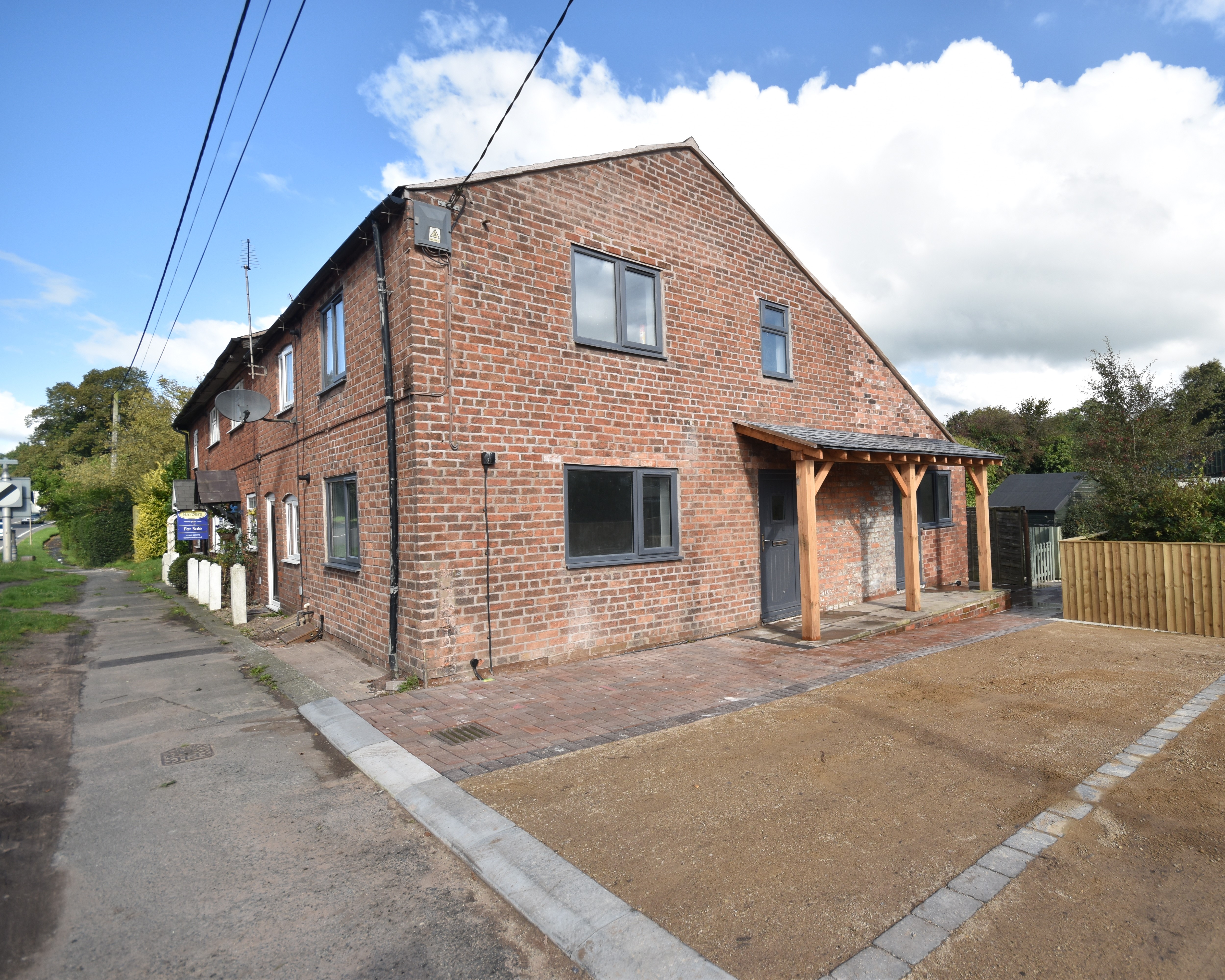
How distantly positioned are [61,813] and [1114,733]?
296 inches

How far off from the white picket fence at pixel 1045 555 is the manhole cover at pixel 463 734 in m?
15.0

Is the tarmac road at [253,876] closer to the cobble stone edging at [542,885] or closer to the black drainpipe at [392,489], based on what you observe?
the cobble stone edging at [542,885]

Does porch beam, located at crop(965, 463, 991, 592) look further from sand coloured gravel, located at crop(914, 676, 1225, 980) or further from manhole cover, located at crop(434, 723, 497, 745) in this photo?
manhole cover, located at crop(434, 723, 497, 745)

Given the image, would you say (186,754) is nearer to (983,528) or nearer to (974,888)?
(974,888)

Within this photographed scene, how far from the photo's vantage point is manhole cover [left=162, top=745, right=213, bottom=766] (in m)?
5.12

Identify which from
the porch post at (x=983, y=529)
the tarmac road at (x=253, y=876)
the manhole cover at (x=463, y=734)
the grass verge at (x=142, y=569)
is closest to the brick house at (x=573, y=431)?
the porch post at (x=983, y=529)

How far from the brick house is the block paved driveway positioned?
19.4 inches

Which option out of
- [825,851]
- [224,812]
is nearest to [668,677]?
[825,851]

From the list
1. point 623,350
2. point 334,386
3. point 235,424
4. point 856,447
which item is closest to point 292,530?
point 334,386

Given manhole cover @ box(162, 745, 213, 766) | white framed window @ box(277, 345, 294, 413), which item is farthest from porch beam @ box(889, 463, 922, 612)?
white framed window @ box(277, 345, 294, 413)

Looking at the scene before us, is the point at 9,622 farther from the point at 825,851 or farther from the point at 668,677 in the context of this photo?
the point at 825,851

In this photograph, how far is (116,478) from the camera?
3070 cm

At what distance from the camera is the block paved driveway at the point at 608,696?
525cm

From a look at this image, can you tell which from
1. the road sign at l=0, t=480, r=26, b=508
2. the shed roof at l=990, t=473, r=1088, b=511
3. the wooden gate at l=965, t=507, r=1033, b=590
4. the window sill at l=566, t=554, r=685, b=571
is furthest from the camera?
the shed roof at l=990, t=473, r=1088, b=511
